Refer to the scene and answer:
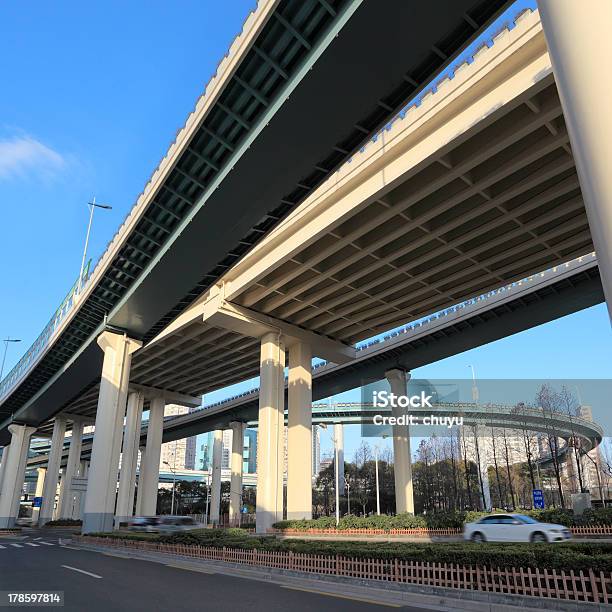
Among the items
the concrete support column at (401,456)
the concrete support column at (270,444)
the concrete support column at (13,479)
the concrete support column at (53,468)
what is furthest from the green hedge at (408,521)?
the concrete support column at (13,479)

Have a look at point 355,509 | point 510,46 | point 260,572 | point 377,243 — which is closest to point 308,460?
point 377,243

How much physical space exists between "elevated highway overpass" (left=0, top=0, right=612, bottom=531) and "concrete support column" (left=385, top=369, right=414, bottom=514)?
0.44 ft

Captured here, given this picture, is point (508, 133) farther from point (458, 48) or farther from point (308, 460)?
point (308, 460)

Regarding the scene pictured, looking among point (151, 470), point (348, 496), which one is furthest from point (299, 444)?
point (348, 496)

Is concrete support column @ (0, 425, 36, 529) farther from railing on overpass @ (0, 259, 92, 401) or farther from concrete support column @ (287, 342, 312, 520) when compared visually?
concrete support column @ (287, 342, 312, 520)

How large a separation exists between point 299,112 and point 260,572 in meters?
11.6

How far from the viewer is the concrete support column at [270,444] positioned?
28.5 meters

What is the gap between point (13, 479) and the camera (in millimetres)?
56281

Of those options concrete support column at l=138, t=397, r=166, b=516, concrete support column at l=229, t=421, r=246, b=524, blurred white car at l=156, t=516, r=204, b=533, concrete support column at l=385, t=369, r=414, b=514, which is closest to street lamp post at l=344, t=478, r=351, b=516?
concrete support column at l=229, t=421, r=246, b=524

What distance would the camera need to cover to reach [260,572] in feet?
43.1

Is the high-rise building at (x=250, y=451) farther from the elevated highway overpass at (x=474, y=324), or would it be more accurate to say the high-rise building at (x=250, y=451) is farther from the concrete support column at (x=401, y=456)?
the concrete support column at (x=401, y=456)

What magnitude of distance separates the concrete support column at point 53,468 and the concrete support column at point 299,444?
37.3m

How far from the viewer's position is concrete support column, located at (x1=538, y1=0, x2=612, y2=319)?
4.81 metres

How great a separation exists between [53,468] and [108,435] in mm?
31649
